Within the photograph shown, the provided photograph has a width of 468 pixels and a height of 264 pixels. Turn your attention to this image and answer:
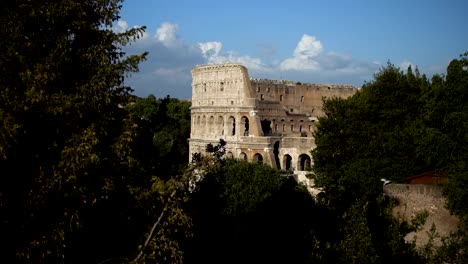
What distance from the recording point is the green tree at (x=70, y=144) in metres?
7.65

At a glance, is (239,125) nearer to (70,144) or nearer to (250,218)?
(250,218)

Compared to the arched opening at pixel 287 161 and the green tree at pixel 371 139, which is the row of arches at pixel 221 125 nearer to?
the arched opening at pixel 287 161

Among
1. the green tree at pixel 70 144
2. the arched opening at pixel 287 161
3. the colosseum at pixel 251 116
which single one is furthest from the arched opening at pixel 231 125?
the green tree at pixel 70 144

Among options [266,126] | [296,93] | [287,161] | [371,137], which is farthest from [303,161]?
[371,137]

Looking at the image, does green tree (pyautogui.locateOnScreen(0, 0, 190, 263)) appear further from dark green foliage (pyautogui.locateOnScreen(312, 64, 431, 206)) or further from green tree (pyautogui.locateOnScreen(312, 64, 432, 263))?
dark green foliage (pyautogui.locateOnScreen(312, 64, 431, 206))

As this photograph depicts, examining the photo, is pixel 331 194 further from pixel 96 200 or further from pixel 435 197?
pixel 96 200

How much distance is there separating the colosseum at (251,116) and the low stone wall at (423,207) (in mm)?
23176

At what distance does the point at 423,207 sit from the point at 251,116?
28405mm

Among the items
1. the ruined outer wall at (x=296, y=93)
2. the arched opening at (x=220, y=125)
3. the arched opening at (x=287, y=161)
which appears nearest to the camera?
the arched opening at (x=287, y=161)

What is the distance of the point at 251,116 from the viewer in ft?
148

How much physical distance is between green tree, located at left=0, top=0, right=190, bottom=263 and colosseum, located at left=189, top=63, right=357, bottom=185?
Result: 107ft

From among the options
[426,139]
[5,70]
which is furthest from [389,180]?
[5,70]

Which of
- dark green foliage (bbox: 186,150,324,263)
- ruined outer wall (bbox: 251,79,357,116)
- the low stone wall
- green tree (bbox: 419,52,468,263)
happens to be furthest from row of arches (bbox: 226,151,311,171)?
the low stone wall

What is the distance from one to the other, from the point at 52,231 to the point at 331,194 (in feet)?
67.0
